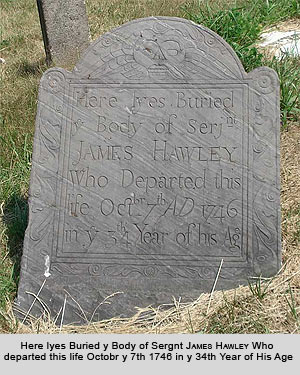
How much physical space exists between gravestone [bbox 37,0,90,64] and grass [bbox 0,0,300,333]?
0.34 m

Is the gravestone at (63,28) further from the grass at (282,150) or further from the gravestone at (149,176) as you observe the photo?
the gravestone at (149,176)

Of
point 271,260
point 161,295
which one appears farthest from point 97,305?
point 271,260

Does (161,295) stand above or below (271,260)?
below

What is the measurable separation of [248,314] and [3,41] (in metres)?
5.69

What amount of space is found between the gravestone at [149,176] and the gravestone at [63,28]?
9.15ft

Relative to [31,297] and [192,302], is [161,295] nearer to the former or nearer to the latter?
[192,302]

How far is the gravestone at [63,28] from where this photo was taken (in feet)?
22.7

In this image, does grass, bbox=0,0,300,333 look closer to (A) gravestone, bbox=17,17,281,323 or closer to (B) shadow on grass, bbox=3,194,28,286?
(B) shadow on grass, bbox=3,194,28,286

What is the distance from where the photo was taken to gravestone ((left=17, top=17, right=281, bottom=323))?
4.07m

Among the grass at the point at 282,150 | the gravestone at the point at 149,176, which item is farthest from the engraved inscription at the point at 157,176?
the grass at the point at 282,150

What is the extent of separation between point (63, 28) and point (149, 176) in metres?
3.41

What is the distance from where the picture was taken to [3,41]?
825cm

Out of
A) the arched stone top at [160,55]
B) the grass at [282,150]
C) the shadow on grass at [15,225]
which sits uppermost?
the arched stone top at [160,55]

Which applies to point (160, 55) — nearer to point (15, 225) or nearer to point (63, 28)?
point (15, 225)
